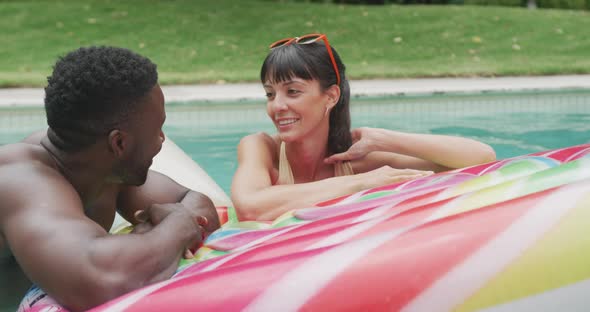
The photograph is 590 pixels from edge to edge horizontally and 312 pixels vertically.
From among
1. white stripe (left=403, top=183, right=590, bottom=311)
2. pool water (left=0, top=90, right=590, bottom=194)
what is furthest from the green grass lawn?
white stripe (left=403, top=183, right=590, bottom=311)

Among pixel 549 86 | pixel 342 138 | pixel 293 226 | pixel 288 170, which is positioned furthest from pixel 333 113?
pixel 549 86

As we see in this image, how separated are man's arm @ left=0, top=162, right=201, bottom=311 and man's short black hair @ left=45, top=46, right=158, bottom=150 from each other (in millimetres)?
188

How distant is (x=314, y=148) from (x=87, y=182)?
1.38 meters

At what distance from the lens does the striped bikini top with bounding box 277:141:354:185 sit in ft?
11.3

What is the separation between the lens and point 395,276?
1.91m

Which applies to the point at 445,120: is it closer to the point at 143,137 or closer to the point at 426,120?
the point at 426,120

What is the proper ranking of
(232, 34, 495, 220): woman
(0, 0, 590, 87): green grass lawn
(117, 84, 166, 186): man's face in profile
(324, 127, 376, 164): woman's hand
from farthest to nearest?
(0, 0, 590, 87): green grass lawn
(324, 127, 376, 164): woman's hand
(232, 34, 495, 220): woman
(117, 84, 166, 186): man's face in profile

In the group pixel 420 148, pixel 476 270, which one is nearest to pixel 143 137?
pixel 476 270

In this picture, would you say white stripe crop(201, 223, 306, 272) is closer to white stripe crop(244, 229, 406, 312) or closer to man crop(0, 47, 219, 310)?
man crop(0, 47, 219, 310)

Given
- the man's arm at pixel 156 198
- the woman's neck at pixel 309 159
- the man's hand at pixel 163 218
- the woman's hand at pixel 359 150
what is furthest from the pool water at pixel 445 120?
the man's hand at pixel 163 218

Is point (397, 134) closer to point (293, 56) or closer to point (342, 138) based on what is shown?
point (342, 138)

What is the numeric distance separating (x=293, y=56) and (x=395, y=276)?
1497mm

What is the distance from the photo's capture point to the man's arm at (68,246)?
1982mm

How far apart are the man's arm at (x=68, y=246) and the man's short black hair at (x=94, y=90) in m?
0.19
